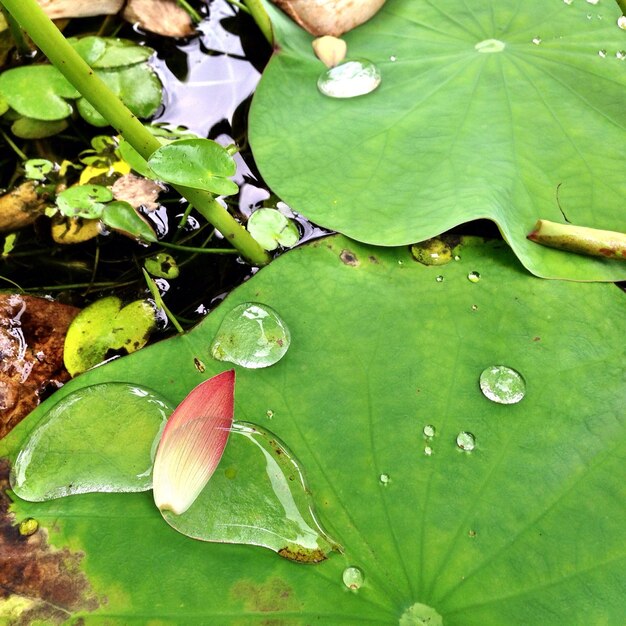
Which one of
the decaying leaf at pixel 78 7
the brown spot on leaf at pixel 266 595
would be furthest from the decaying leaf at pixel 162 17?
the brown spot on leaf at pixel 266 595

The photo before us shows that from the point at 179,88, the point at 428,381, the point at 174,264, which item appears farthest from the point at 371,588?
the point at 179,88

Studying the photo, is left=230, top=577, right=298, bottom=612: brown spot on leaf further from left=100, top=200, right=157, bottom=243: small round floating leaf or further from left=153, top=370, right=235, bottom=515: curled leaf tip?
left=100, top=200, right=157, bottom=243: small round floating leaf

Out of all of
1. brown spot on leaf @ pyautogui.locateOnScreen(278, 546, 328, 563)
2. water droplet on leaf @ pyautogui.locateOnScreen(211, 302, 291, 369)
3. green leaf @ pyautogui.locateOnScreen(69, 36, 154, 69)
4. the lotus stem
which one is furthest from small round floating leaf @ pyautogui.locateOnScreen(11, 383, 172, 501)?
green leaf @ pyautogui.locateOnScreen(69, 36, 154, 69)

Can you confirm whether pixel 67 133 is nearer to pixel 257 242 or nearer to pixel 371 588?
pixel 257 242

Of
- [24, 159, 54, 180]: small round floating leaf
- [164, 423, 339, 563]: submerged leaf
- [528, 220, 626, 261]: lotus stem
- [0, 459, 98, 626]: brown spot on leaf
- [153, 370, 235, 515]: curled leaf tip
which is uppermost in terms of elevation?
[24, 159, 54, 180]: small round floating leaf

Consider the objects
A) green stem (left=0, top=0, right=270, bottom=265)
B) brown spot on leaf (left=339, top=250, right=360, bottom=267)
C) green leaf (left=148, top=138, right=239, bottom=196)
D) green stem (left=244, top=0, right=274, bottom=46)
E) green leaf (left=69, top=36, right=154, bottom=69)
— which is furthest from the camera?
green leaf (left=69, top=36, right=154, bottom=69)

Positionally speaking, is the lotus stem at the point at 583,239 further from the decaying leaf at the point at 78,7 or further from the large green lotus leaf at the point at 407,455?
the decaying leaf at the point at 78,7

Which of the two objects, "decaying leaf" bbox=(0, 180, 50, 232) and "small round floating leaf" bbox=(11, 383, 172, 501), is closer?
"small round floating leaf" bbox=(11, 383, 172, 501)
